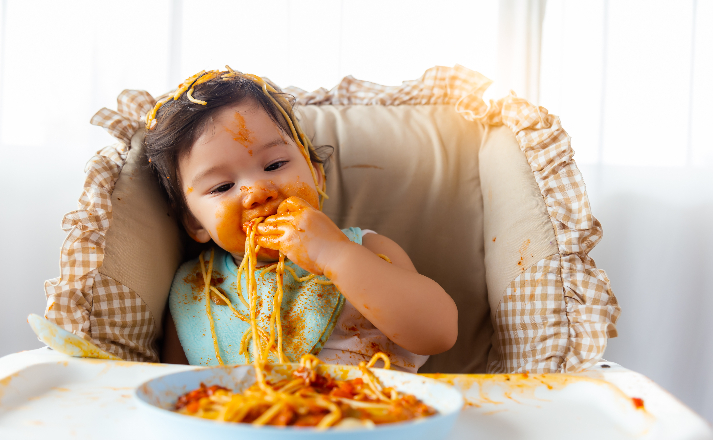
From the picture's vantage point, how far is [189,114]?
0.90 metres

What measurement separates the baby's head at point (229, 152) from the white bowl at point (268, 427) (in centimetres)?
35

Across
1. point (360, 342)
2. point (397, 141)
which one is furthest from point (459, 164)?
point (360, 342)

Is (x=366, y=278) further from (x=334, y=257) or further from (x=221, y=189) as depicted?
(x=221, y=189)

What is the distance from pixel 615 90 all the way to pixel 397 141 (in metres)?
0.64

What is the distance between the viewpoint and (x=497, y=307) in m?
0.93

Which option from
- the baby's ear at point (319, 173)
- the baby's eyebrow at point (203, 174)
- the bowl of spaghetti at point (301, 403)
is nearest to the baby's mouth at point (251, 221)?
the baby's eyebrow at point (203, 174)

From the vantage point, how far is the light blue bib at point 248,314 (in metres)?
0.91

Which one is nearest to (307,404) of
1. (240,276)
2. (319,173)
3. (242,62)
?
(240,276)

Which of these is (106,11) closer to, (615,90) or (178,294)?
(178,294)

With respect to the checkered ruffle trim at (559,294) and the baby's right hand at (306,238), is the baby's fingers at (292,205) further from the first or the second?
the checkered ruffle trim at (559,294)

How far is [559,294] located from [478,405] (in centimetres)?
35

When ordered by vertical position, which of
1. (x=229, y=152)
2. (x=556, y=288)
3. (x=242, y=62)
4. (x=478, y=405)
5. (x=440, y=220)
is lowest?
(x=478, y=405)

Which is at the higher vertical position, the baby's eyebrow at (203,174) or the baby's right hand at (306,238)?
the baby's eyebrow at (203,174)

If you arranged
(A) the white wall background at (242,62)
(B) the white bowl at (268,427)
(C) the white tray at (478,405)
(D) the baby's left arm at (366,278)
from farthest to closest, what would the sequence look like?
(A) the white wall background at (242,62) < (D) the baby's left arm at (366,278) < (C) the white tray at (478,405) < (B) the white bowl at (268,427)
